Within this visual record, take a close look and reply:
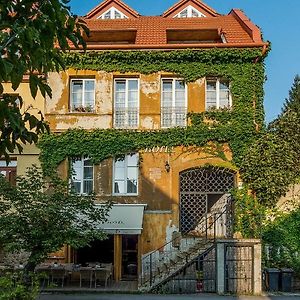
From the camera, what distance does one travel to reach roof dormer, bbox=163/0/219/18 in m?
28.5

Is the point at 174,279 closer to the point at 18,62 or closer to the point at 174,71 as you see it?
the point at 174,71

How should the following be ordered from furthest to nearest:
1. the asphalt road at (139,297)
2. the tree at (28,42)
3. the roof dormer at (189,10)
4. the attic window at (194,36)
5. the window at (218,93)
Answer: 1. the roof dormer at (189,10)
2. the attic window at (194,36)
3. the window at (218,93)
4. the asphalt road at (139,297)
5. the tree at (28,42)

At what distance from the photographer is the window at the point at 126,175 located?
21.8m

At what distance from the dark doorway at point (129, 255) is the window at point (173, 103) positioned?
527 centimetres

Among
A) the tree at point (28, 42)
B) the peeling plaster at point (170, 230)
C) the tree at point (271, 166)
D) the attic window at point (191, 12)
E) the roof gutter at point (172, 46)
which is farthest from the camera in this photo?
the attic window at point (191, 12)

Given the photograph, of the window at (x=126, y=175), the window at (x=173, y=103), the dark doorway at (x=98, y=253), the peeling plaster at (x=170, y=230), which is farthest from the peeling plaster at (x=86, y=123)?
the peeling plaster at (x=170, y=230)

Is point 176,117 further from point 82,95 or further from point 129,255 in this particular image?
point 129,255

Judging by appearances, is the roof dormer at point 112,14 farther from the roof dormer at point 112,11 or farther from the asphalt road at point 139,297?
the asphalt road at point 139,297

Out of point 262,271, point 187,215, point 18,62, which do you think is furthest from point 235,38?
point 18,62

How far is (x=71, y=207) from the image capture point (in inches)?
643

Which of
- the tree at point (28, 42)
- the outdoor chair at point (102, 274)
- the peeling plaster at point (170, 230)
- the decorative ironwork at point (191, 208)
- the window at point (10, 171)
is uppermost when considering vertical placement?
the window at point (10, 171)

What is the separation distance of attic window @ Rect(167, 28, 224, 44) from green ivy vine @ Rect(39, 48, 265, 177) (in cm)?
232

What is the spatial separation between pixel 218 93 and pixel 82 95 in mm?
6150

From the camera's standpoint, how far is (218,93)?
73.4 feet
